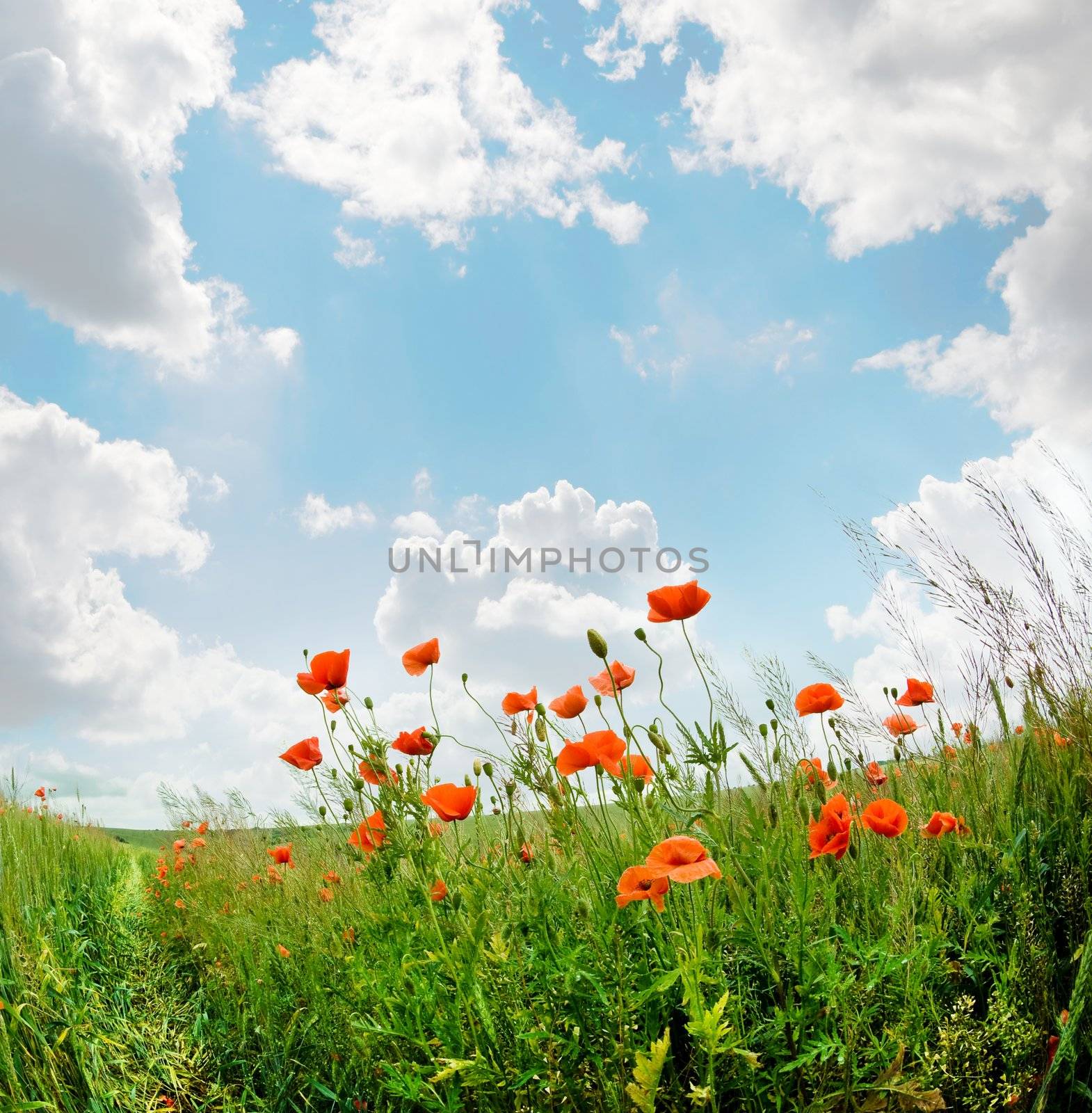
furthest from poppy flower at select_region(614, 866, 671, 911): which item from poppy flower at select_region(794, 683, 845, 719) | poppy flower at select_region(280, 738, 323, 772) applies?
poppy flower at select_region(280, 738, 323, 772)

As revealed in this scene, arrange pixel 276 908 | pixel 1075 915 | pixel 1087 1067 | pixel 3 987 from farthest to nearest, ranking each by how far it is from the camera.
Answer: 1. pixel 276 908
2. pixel 3 987
3. pixel 1075 915
4. pixel 1087 1067

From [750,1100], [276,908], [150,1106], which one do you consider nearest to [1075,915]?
[750,1100]

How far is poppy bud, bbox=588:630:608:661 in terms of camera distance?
188 cm

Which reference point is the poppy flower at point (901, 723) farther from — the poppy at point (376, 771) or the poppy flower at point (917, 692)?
the poppy at point (376, 771)

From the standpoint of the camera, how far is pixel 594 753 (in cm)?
184

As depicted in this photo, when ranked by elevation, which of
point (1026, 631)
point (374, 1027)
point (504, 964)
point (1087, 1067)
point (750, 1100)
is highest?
point (1026, 631)

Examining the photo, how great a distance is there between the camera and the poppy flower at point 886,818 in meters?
1.92

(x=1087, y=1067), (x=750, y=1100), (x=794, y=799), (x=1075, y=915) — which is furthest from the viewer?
(x=794, y=799)

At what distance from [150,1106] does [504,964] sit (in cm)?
155

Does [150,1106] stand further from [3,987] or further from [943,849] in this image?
[943,849]

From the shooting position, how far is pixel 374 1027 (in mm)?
1785

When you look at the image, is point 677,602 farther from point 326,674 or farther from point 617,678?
point 326,674

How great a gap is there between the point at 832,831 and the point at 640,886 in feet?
1.59

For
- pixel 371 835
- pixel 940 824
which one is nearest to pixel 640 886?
pixel 371 835
